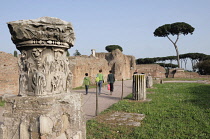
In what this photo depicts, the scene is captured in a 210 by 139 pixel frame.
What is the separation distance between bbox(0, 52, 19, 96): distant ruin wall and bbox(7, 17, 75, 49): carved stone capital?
830cm

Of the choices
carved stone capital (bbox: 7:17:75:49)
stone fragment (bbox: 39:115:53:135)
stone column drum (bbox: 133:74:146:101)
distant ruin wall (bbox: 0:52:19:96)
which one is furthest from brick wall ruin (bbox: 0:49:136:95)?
stone fragment (bbox: 39:115:53:135)

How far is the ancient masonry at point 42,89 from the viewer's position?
6.37 feet

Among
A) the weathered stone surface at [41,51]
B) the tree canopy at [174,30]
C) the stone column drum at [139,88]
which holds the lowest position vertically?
the stone column drum at [139,88]

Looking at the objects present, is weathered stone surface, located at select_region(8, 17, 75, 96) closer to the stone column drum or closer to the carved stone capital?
the carved stone capital

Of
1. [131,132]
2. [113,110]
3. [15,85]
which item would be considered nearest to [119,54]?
[15,85]

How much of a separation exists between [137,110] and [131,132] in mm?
1930

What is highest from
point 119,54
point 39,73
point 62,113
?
point 119,54

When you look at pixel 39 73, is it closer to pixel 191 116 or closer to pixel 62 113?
pixel 62 113

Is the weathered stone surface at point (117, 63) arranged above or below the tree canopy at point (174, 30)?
below

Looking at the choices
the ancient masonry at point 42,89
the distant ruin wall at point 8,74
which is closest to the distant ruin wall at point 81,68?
the distant ruin wall at point 8,74

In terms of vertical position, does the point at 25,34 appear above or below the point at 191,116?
above

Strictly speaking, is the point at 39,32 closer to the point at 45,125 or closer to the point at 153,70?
the point at 45,125

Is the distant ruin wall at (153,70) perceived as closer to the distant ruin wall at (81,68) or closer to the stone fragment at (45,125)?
the distant ruin wall at (81,68)

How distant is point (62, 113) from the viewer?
212 cm
